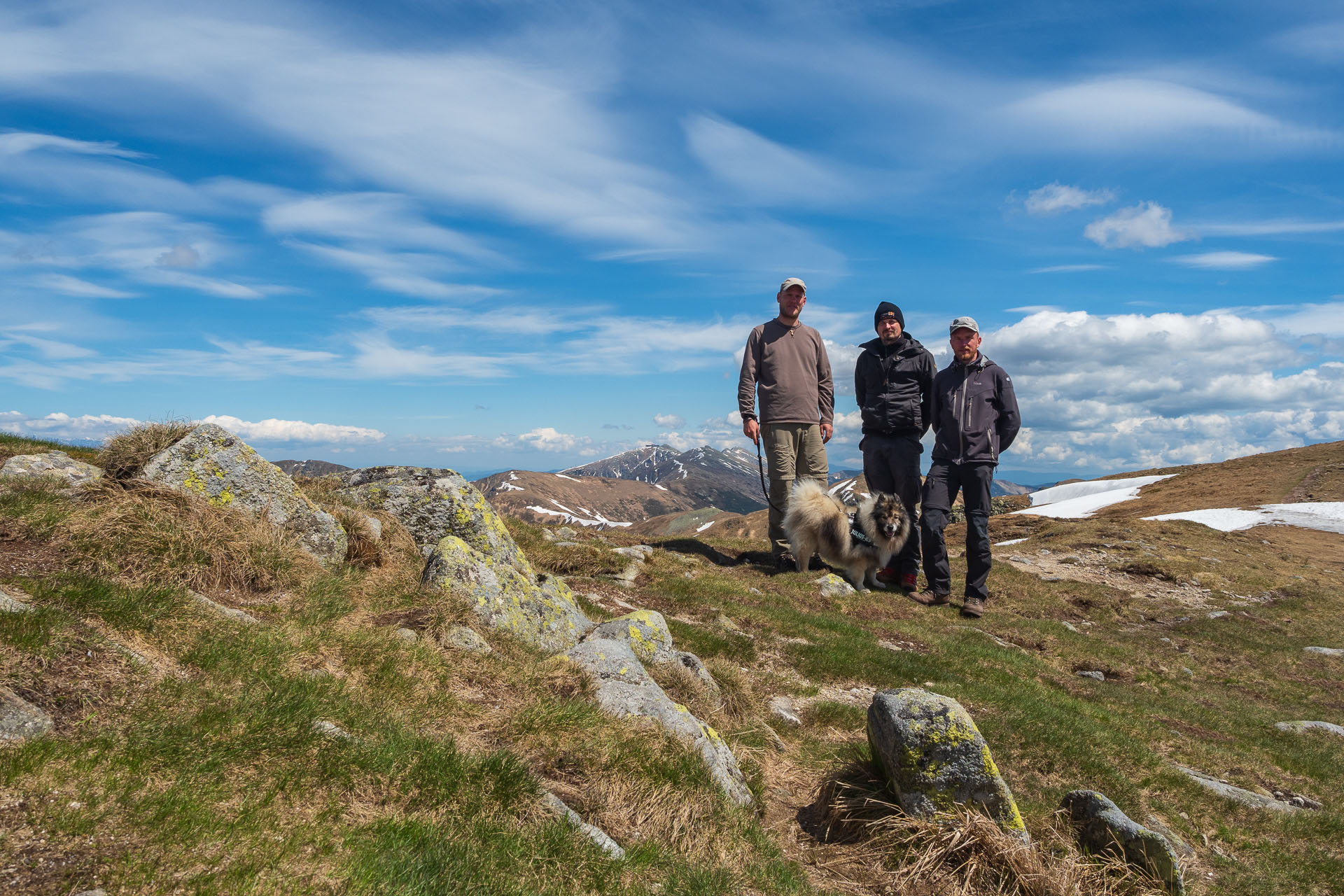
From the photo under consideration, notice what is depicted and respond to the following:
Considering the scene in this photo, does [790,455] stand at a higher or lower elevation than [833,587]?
higher

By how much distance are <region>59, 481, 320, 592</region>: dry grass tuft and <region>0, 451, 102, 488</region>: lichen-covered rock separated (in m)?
1.39

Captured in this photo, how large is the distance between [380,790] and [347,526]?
585cm

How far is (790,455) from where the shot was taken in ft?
53.9

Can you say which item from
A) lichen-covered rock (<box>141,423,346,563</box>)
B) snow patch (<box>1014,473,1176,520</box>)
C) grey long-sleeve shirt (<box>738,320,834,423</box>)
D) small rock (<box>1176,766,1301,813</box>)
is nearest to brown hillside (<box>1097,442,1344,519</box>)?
snow patch (<box>1014,473,1176,520</box>)

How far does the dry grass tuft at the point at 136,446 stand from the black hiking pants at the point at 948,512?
1352 centimetres

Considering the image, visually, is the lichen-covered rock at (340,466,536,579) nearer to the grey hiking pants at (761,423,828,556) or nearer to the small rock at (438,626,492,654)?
the small rock at (438,626,492,654)

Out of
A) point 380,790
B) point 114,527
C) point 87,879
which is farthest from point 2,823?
point 114,527

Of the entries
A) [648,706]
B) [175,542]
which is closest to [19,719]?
[175,542]

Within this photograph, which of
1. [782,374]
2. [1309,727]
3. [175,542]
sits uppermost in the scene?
[782,374]

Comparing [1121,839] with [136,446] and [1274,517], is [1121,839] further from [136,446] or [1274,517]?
[1274,517]

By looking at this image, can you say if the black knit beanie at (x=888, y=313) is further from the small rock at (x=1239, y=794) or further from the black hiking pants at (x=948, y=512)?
the small rock at (x=1239, y=794)

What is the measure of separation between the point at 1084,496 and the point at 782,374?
56262 millimetres

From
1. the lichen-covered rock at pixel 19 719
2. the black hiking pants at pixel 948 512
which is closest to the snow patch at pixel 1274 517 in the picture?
the black hiking pants at pixel 948 512

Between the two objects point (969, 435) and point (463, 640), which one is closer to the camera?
point (463, 640)
